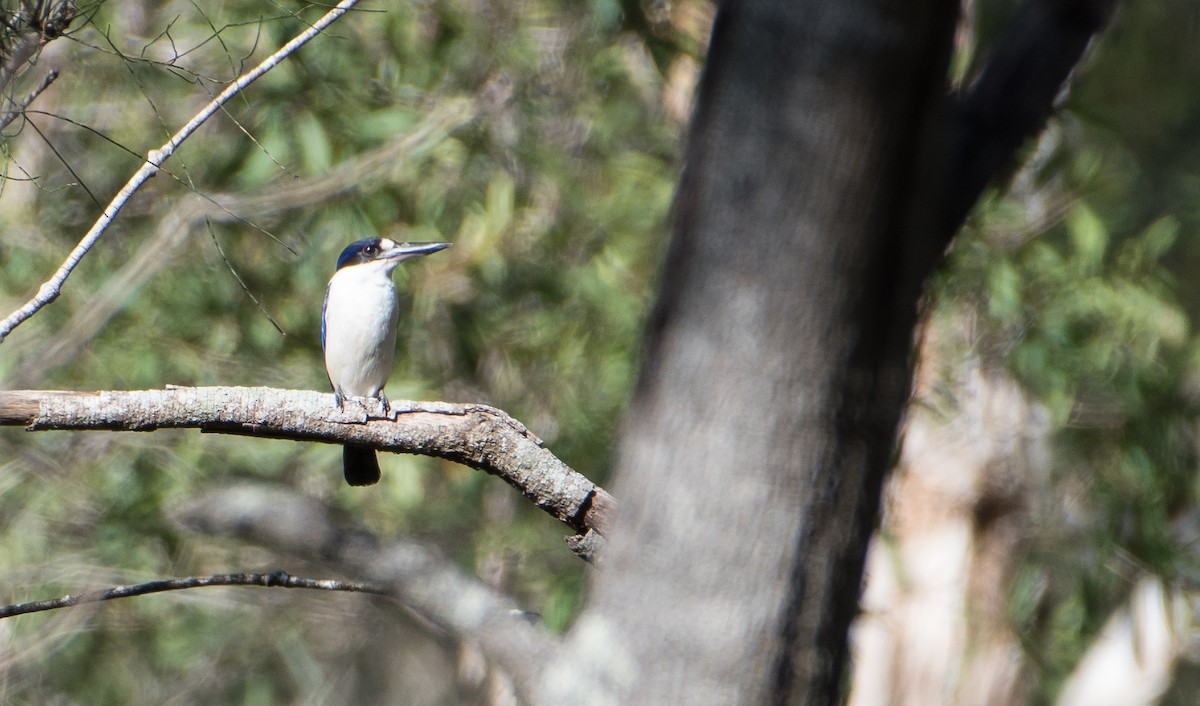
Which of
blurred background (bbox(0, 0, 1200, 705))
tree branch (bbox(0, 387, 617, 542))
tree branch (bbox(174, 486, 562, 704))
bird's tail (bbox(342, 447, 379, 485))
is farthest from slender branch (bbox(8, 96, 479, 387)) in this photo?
tree branch (bbox(174, 486, 562, 704))

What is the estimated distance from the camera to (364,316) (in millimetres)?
4574

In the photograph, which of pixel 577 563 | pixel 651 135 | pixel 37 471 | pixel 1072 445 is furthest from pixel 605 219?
pixel 37 471

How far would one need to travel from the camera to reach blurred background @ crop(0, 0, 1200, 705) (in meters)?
4.99

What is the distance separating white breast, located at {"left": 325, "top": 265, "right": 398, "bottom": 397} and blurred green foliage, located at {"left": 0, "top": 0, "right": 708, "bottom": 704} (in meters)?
0.30

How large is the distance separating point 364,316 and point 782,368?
10.1ft

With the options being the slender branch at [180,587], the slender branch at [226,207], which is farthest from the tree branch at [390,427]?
the slender branch at [226,207]

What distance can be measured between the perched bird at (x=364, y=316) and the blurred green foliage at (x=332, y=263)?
0.30 m

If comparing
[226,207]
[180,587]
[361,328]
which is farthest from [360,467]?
[180,587]

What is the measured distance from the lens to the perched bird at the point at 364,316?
4578 millimetres

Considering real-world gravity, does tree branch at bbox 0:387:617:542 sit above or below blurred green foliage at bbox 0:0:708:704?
above

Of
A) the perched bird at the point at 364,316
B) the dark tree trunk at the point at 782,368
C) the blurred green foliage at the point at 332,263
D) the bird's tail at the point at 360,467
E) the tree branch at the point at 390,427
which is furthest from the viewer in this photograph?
the blurred green foliage at the point at 332,263

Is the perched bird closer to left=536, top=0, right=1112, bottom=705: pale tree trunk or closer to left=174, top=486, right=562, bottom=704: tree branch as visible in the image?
left=174, top=486, right=562, bottom=704: tree branch

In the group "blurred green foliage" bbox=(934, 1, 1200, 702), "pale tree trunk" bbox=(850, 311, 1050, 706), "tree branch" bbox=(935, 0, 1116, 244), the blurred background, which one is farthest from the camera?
"pale tree trunk" bbox=(850, 311, 1050, 706)

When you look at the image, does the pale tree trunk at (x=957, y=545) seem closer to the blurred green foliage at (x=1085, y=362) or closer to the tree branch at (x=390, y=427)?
the blurred green foliage at (x=1085, y=362)
